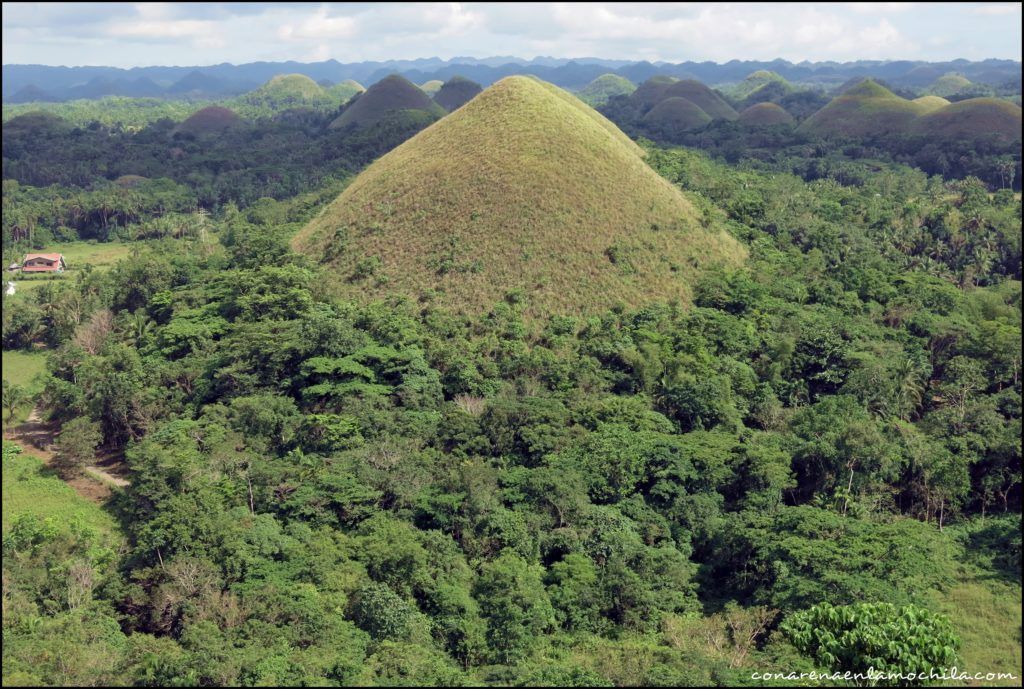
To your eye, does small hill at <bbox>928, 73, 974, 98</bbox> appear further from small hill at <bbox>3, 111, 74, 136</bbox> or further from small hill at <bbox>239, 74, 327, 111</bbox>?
small hill at <bbox>3, 111, 74, 136</bbox>

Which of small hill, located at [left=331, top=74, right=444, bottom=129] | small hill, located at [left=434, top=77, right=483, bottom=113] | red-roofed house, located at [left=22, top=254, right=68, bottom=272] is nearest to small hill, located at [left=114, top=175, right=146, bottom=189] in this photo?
red-roofed house, located at [left=22, top=254, right=68, bottom=272]

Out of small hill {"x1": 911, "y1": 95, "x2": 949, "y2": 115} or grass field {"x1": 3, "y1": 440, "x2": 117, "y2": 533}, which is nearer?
grass field {"x1": 3, "y1": 440, "x2": 117, "y2": 533}

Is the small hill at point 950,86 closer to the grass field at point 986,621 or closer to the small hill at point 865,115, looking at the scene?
the small hill at point 865,115

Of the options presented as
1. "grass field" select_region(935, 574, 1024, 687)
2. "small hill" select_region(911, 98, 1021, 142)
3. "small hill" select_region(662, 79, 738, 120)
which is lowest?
"grass field" select_region(935, 574, 1024, 687)

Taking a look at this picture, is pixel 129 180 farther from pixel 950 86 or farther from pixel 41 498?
pixel 950 86

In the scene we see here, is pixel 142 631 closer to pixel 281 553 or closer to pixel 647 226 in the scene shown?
pixel 281 553

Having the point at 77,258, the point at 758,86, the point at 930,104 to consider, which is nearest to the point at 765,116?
the point at 930,104
